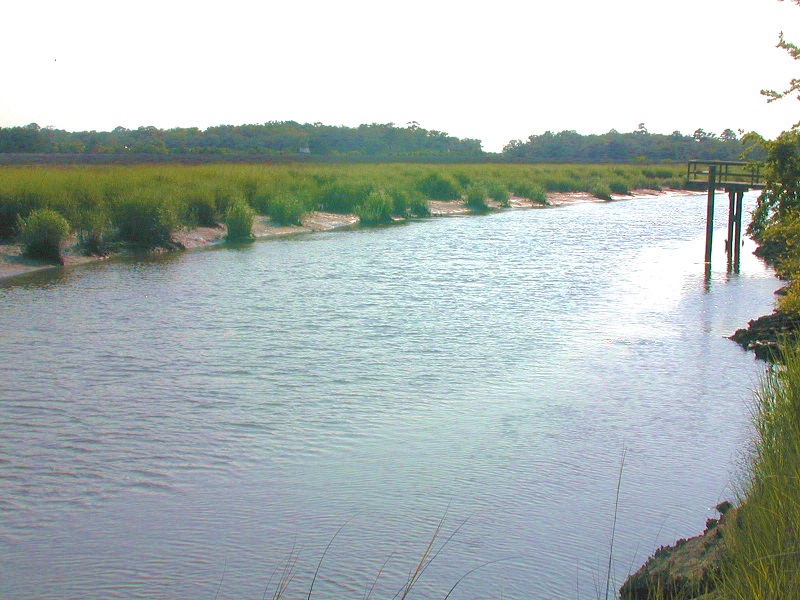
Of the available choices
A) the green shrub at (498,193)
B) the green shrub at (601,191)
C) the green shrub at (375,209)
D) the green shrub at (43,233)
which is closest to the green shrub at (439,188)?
the green shrub at (498,193)

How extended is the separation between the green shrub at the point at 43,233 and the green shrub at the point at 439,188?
86.3ft

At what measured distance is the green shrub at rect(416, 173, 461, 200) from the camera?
46.1 metres

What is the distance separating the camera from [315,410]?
962 centimetres

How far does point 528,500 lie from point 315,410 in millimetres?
3063

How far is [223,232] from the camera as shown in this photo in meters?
28.7

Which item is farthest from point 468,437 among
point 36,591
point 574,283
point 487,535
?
point 574,283

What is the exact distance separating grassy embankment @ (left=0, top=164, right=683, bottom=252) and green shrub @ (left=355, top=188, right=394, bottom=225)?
49 millimetres

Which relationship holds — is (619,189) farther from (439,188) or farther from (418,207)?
(418,207)

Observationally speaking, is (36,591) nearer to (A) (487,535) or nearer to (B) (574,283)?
(A) (487,535)

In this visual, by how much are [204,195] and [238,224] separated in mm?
1777

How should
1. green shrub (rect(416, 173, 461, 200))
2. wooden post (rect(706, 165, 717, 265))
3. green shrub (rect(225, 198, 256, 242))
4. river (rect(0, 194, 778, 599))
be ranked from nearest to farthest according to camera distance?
1. river (rect(0, 194, 778, 599))
2. wooden post (rect(706, 165, 717, 265))
3. green shrub (rect(225, 198, 256, 242))
4. green shrub (rect(416, 173, 461, 200))

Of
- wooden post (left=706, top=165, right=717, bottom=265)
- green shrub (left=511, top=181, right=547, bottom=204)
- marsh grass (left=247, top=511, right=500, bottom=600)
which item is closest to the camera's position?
marsh grass (left=247, top=511, right=500, bottom=600)

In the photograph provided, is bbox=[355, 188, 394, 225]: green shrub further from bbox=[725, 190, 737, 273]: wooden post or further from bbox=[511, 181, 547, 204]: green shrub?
bbox=[511, 181, 547, 204]: green shrub

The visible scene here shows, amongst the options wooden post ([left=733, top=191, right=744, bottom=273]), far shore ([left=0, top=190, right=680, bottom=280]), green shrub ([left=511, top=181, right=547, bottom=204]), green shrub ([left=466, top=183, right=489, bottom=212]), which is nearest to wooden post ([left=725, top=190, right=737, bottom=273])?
wooden post ([left=733, top=191, right=744, bottom=273])
